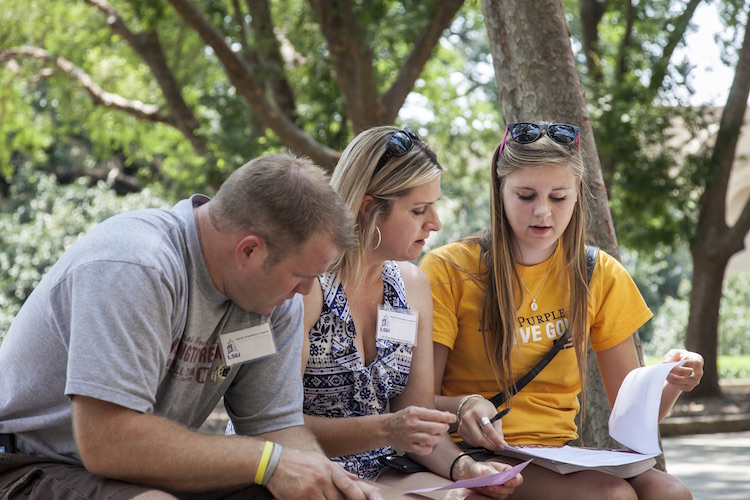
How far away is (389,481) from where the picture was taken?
2639 mm

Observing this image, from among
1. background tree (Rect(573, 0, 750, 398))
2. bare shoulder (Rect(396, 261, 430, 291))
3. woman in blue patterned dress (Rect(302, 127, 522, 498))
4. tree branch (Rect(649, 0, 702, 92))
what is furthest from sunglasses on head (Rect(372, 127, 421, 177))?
tree branch (Rect(649, 0, 702, 92))

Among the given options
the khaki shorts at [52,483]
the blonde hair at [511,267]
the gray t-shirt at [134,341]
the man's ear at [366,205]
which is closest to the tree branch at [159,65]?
the blonde hair at [511,267]

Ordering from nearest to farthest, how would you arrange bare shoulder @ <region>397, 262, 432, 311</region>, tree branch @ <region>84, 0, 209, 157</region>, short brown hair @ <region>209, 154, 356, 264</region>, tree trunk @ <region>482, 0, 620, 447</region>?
short brown hair @ <region>209, 154, 356, 264</region>
bare shoulder @ <region>397, 262, 432, 311</region>
tree trunk @ <region>482, 0, 620, 447</region>
tree branch @ <region>84, 0, 209, 157</region>

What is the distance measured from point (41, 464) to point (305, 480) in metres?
0.64

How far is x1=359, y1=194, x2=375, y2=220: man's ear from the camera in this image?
9.27 ft

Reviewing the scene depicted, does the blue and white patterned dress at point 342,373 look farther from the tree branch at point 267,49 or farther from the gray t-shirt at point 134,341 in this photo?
the tree branch at point 267,49

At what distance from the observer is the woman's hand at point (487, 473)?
2.42 metres

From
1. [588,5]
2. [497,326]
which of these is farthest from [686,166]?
[497,326]

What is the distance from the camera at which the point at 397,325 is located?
2748 millimetres

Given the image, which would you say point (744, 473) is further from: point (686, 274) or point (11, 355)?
point (686, 274)

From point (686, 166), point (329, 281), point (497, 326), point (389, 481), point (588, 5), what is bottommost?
point (389, 481)

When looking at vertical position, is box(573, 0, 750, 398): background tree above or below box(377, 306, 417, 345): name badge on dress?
above

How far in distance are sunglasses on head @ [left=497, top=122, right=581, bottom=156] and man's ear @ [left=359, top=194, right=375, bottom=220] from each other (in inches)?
22.8

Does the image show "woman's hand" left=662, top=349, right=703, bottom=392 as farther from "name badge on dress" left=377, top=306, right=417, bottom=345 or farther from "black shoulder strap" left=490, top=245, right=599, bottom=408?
"name badge on dress" left=377, top=306, right=417, bottom=345
